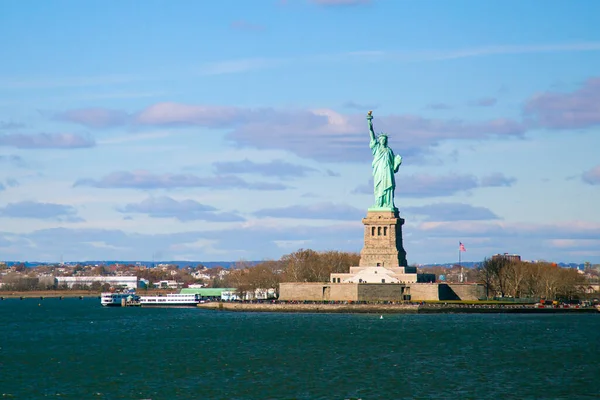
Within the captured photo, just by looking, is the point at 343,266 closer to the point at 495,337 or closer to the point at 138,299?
the point at 138,299

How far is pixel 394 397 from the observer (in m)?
44.8

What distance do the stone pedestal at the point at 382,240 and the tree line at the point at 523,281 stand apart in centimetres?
1919

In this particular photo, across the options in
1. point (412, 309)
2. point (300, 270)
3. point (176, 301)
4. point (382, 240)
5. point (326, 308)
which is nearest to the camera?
point (412, 309)

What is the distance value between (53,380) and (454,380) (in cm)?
1820

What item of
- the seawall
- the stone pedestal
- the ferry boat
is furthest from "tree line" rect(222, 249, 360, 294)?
the stone pedestal

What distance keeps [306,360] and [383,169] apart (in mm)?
57131

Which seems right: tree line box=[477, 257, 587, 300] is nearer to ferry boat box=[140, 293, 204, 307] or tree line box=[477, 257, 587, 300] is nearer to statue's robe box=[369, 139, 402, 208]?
statue's robe box=[369, 139, 402, 208]

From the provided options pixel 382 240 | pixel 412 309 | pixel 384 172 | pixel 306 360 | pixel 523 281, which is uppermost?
pixel 384 172

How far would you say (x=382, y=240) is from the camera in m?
112

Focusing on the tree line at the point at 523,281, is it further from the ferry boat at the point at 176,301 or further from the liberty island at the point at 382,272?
the ferry boat at the point at 176,301

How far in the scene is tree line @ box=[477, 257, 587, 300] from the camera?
413 feet

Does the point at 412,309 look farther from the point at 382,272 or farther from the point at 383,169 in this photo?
the point at 383,169

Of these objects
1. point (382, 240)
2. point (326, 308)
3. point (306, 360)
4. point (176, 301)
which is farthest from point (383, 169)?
point (306, 360)

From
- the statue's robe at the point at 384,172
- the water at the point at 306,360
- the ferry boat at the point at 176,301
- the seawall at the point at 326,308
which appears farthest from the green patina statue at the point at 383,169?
the ferry boat at the point at 176,301
